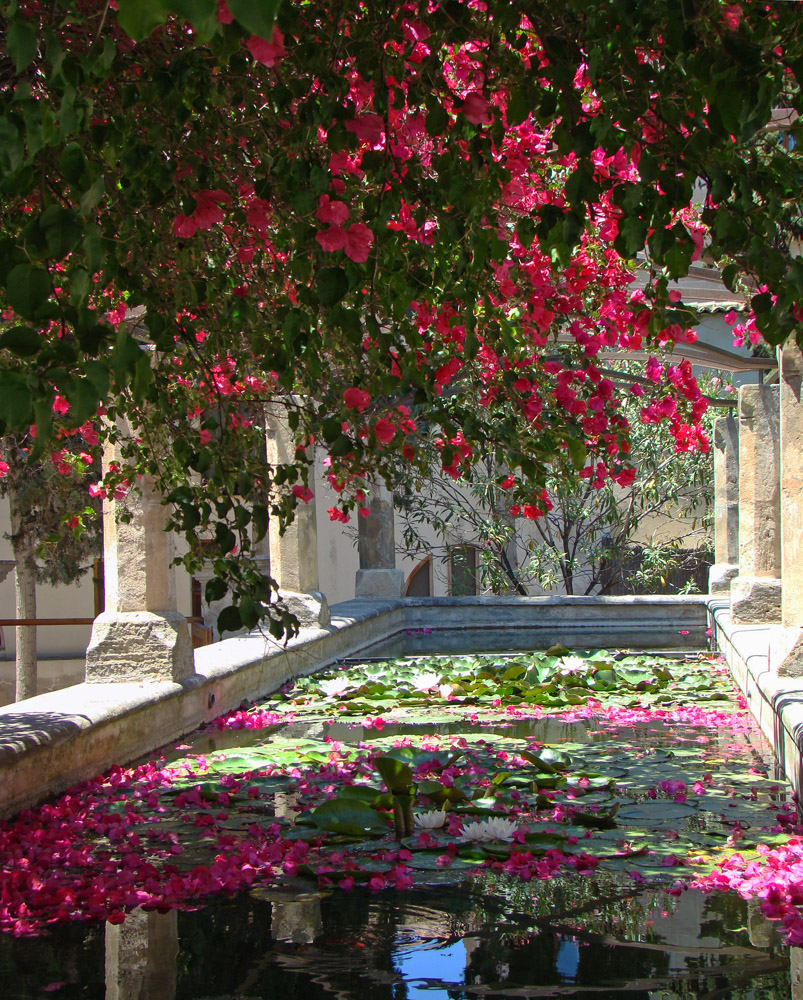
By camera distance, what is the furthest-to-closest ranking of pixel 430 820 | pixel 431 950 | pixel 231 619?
pixel 430 820 < pixel 431 950 < pixel 231 619

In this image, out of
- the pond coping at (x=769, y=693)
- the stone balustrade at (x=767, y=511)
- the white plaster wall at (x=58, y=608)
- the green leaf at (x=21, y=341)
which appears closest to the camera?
the green leaf at (x=21, y=341)

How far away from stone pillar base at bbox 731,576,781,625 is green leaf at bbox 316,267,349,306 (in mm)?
6832

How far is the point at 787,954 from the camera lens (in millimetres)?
2568

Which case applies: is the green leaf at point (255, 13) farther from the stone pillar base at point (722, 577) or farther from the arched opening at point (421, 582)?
the arched opening at point (421, 582)

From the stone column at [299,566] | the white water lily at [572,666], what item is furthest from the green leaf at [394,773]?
the stone column at [299,566]

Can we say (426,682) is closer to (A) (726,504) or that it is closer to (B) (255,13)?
(A) (726,504)

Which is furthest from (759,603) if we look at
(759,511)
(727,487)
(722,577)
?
(727,487)

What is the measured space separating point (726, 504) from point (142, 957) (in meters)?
10.1

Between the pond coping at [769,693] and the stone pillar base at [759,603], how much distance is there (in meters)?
0.11

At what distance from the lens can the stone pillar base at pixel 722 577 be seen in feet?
37.4

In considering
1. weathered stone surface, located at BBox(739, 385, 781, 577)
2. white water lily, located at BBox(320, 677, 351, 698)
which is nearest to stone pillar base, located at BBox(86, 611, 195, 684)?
white water lily, located at BBox(320, 677, 351, 698)

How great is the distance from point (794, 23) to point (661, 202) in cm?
44

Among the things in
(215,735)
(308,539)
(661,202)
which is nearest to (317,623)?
(308,539)

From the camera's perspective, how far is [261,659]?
23.6ft
